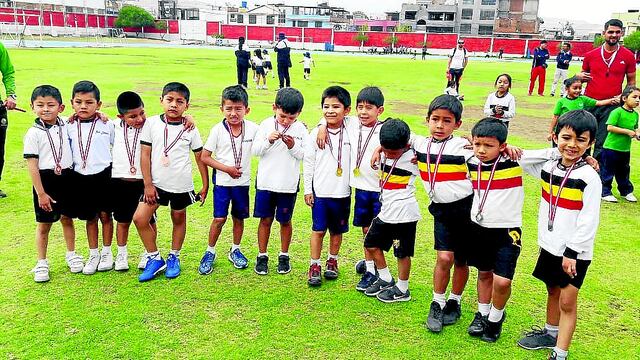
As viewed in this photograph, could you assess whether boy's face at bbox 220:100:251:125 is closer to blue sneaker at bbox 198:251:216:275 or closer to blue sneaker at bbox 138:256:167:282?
blue sneaker at bbox 198:251:216:275

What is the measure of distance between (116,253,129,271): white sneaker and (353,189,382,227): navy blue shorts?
1.97 meters

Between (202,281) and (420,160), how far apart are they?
1996 millimetres

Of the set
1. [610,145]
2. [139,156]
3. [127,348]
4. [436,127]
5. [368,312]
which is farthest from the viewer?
[610,145]

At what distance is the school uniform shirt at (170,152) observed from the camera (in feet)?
13.0

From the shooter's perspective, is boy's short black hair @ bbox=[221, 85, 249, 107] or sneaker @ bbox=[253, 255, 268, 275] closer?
boy's short black hair @ bbox=[221, 85, 249, 107]

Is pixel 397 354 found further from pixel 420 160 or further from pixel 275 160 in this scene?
pixel 275 160

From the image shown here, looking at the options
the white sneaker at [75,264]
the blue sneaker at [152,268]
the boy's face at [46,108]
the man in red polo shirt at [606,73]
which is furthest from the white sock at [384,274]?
the man in red polo shirt at [606,73]

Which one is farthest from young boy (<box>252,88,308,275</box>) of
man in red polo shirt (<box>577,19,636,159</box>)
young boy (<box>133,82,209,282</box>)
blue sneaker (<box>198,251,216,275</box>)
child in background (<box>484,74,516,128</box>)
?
child in background (<box>484,74,516,128</box>)

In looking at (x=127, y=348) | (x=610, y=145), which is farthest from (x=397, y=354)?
(x=610, y=145)

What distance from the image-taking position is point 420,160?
347cm

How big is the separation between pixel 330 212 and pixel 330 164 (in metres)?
0.40

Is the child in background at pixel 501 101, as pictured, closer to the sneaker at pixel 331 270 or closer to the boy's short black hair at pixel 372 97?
the boy's short black hair at pixel 372 97

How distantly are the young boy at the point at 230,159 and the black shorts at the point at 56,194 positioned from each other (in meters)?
1.14

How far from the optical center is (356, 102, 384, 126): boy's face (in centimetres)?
381
